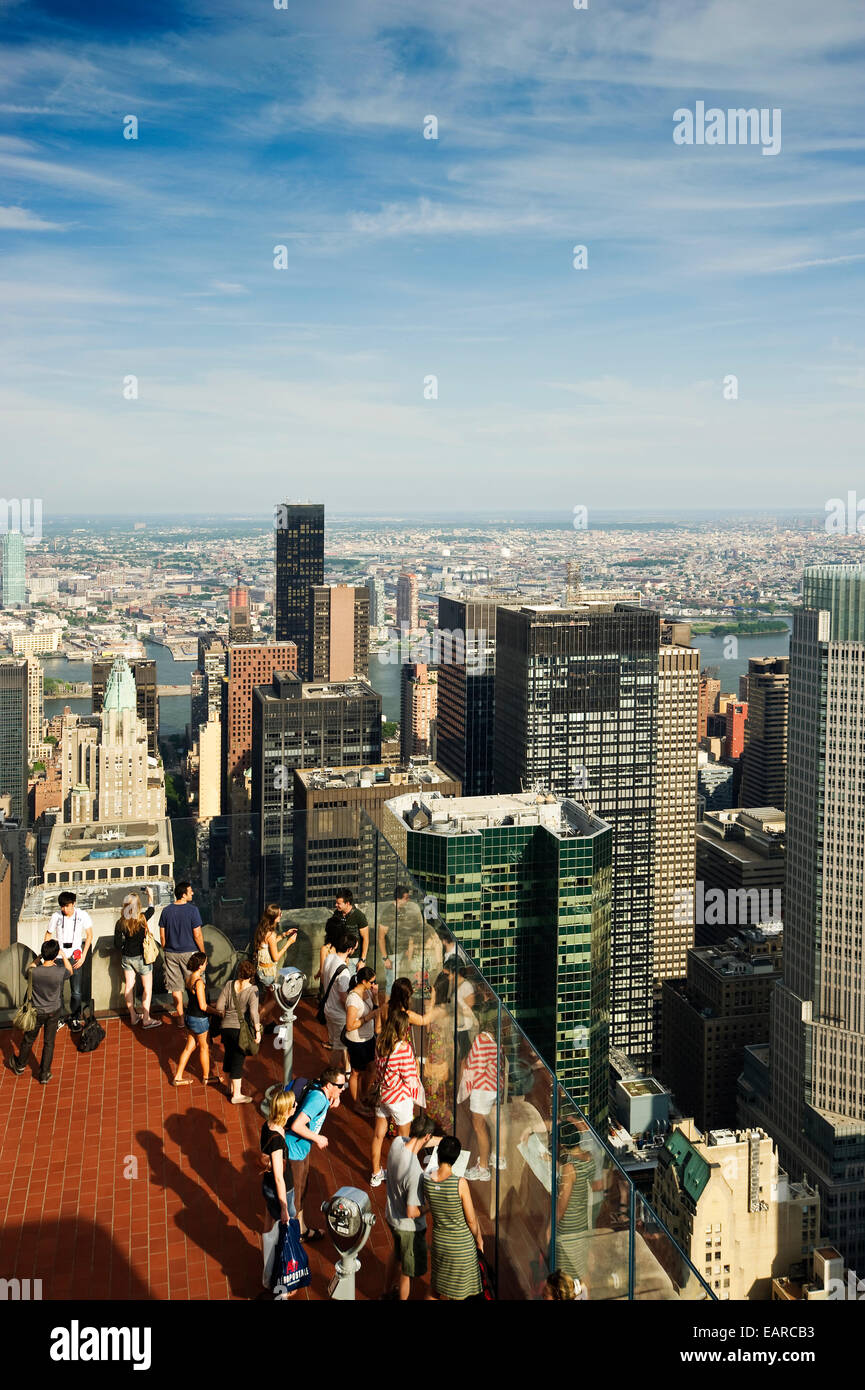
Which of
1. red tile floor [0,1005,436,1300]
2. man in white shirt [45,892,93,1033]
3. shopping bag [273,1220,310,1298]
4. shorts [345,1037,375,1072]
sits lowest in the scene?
red tile floor [0,1005,436,1300]

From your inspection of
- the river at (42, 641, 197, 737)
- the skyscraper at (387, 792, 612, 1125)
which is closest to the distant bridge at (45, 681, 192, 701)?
the river at (42, 641, 197, 737)

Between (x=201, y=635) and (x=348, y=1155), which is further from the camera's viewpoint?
(x=201, y=635)

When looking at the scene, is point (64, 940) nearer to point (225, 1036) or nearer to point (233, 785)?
point (225, 1036)

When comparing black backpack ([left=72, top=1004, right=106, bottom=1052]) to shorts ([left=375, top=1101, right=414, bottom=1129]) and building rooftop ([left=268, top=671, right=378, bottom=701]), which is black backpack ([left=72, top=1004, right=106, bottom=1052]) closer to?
shorts ([left=375, top=1101, right=414, bottom=1129])
